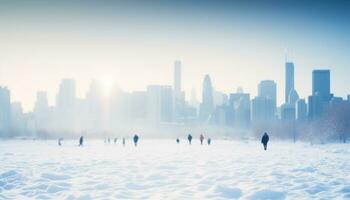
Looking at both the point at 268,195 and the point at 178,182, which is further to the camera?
the point at 178,182

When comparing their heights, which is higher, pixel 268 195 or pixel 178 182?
pixel 268 195

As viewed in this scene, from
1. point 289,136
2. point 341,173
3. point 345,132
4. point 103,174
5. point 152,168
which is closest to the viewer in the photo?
point 341,173

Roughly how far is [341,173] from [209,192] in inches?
300

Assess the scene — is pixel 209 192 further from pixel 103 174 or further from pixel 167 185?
pixel 103 174

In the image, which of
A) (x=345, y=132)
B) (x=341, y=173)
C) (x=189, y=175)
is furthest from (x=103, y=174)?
(x=345, y=132)

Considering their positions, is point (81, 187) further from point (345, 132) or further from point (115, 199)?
point (345, 132)

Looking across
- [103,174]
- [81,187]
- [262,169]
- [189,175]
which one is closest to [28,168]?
[103,174]

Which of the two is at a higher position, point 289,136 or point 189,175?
point 189,175

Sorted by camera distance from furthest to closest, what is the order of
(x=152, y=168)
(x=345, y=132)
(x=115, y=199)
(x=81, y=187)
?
(x=345, y=132), (x=152, y=168), (x=81, y=187), (x=115, y=199)

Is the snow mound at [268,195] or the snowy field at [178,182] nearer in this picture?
the snow mound at [268,195]

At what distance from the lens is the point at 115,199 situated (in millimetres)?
14180

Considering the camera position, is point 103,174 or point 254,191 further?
point 103,174

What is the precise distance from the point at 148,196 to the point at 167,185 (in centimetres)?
203

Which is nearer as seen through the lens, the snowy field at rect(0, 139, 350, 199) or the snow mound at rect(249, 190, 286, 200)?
the snow mound at rect(249, 190, 286, 200)
